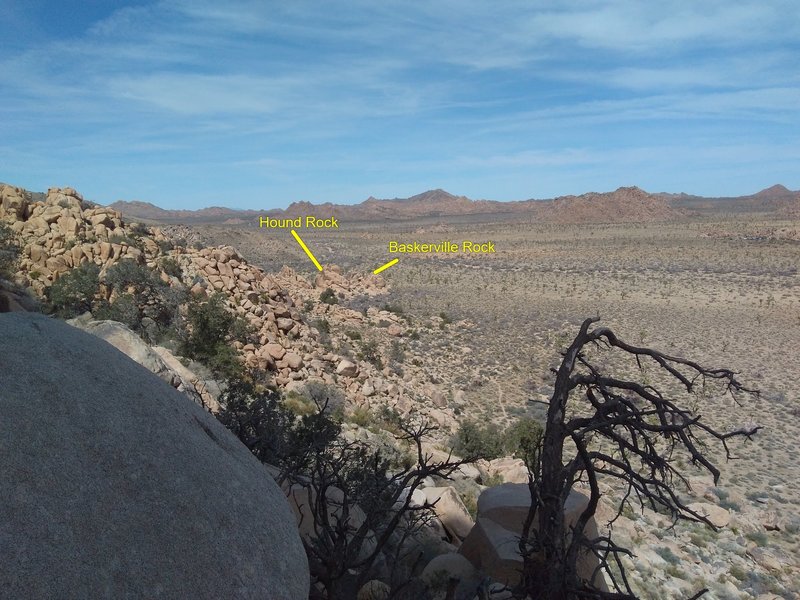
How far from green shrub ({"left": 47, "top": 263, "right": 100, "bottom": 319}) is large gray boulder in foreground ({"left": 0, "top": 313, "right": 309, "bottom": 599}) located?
12567 mm

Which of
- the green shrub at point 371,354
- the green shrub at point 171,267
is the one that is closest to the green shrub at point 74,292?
the green shrub at point 171,267

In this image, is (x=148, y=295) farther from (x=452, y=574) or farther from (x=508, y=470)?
(x=452, y=574)

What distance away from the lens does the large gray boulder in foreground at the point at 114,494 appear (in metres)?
2.43

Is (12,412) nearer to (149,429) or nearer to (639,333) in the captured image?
(149,429)

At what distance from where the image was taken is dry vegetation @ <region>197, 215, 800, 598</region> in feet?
31.6

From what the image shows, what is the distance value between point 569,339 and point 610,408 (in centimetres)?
2018

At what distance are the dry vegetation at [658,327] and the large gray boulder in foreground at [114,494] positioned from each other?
6388 millimetres

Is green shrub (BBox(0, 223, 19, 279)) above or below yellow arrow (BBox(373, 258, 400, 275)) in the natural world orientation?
above

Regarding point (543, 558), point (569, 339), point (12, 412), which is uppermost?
point (12, 412)

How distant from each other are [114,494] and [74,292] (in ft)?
47.7

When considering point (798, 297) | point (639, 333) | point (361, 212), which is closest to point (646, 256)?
point (798, 297)

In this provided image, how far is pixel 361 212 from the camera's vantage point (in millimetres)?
167500

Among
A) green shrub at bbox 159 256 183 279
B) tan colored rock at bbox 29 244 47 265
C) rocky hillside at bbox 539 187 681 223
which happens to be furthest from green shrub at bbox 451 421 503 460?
rocky hillside at bbox 539 187 681 223

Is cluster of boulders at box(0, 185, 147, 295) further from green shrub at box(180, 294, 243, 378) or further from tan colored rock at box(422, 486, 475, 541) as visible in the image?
tan colored rock at box(422, 486, 475, 541)
